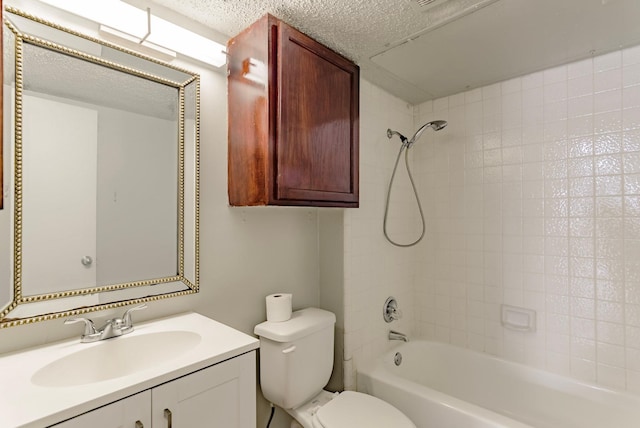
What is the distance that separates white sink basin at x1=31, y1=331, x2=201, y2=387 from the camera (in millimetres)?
954

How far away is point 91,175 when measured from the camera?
3.77ft

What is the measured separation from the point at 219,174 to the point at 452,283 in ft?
5.69

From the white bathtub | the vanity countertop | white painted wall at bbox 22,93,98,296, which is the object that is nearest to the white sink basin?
the vanity countertop

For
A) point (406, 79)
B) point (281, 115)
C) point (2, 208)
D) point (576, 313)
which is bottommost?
point (576, 313)

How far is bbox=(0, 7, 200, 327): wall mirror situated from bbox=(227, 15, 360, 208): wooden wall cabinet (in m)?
0.20

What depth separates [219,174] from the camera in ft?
4.87

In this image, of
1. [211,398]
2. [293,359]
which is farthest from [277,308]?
[211,398]

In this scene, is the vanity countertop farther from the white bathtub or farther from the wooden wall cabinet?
the white bathtub

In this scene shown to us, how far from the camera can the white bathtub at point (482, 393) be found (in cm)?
150

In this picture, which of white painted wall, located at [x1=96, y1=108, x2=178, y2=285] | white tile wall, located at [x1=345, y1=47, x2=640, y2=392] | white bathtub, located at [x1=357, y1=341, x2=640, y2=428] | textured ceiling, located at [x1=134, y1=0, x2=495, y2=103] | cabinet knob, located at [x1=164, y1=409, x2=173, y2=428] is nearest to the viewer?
cabinet knob, located at [x1=164, y1=409, x2=173, y2=428]

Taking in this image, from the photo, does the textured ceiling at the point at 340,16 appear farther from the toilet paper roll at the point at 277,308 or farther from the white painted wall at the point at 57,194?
the toilet paper roll at the point at 277,308

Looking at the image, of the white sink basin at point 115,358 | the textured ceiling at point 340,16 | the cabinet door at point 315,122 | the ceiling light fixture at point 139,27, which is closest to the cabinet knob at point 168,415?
the white sink basin at point 115,358

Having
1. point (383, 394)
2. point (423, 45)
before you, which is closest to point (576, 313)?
point (383, 394)

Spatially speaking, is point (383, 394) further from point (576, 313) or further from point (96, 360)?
point (96, 360)
